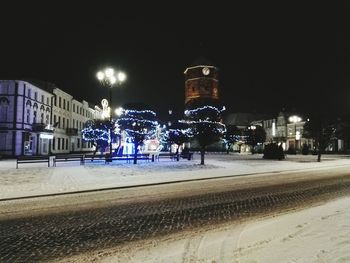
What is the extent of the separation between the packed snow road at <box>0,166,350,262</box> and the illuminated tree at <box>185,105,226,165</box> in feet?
56.3

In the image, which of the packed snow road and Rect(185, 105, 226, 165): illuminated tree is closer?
the packed snow road

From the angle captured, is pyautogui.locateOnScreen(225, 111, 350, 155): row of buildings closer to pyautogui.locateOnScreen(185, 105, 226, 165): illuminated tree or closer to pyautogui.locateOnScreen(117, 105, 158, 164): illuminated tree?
pyautogui.locateOnScreen(185, 105, 226, 165): illuminated tree

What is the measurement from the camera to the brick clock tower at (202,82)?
294 feet

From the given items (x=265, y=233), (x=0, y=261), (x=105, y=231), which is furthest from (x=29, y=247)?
(x=265, y=233)

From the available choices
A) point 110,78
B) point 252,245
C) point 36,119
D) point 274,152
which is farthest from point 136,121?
point 252,245

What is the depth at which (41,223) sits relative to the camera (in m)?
8.91

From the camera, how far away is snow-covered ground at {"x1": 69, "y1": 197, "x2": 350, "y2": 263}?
607cm

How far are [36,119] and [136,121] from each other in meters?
22.4

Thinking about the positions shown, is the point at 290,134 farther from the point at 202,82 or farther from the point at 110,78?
the point at 110,78

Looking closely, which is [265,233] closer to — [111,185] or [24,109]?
[111,185]

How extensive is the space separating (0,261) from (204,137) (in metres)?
27.9

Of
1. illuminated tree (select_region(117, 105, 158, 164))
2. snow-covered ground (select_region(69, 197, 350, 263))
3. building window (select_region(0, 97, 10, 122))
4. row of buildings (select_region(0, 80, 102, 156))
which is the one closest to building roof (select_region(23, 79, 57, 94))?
row of buildings (select_region(0, 80, 102, 156))

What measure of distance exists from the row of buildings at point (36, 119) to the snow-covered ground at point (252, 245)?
39601 mm

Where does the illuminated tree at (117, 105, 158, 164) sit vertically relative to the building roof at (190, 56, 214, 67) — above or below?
below
